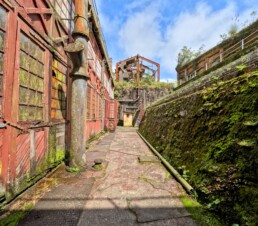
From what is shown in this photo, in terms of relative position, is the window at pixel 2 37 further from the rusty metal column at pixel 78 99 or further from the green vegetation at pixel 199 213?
the green vegetation at pixel 199 213

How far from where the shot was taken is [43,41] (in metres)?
3.46

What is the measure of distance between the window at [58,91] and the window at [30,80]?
50cm

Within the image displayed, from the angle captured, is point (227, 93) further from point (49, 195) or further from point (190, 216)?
point (49, 195)

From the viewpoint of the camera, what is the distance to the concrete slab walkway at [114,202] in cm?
202

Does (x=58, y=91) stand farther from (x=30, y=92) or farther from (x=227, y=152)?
(x=227, y=152)

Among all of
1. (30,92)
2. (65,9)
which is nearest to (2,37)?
(30,92)

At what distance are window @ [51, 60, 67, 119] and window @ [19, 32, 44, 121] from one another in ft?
1.64

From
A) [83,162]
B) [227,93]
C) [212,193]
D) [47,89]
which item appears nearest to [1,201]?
[83,162]

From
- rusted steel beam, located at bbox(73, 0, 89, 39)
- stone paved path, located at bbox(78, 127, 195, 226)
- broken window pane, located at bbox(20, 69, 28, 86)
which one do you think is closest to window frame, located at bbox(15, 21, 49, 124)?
broken window pane, located at bbox(20, 69, 28, 86)

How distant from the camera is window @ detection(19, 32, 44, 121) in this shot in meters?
2.83

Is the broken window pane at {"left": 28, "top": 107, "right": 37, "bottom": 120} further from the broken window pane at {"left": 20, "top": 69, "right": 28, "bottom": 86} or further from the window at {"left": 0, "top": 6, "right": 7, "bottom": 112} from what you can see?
the window at {"left": 0, "top": 6, "right": 7, "bottom": 112}

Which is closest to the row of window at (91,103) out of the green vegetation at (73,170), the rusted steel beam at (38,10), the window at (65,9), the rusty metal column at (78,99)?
the window at (65,9)

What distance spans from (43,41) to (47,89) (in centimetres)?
104

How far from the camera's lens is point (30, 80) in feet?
10.2
